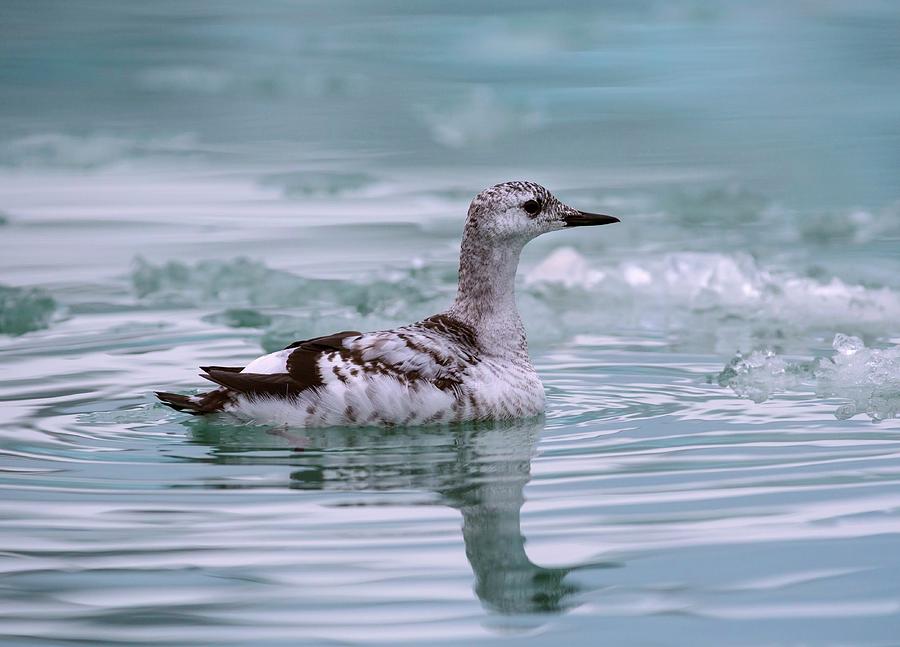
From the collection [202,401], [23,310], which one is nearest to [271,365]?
[202,401]

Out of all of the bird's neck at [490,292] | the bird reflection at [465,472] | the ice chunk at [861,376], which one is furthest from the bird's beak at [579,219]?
the ice chunk at [861,376]

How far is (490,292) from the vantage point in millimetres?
8000

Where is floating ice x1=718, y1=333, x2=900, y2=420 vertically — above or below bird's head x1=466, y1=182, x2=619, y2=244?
below

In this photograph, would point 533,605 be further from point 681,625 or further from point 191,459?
point 191,459

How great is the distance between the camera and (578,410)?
796 cm

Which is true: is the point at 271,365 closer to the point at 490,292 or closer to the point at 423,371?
the point at 423,371

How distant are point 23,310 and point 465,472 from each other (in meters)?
5.90

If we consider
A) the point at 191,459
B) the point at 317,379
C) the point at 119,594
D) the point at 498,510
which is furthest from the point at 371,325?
the point at 119,594

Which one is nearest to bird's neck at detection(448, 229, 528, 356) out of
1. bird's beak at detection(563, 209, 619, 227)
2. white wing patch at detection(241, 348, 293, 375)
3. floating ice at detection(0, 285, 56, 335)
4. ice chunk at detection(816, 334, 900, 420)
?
bird's beak at detection(563, 209, 619, 227)

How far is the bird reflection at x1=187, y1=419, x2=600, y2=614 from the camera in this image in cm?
494

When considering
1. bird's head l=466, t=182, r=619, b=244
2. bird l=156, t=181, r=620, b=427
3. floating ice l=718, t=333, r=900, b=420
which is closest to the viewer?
bird l=156, t=181, r=620, b=427

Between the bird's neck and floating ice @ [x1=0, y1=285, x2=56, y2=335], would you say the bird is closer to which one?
the bird's neck

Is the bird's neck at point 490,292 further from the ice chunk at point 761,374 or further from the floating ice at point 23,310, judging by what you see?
the floating ice at point 23,310

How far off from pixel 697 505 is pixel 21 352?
5.56 m
